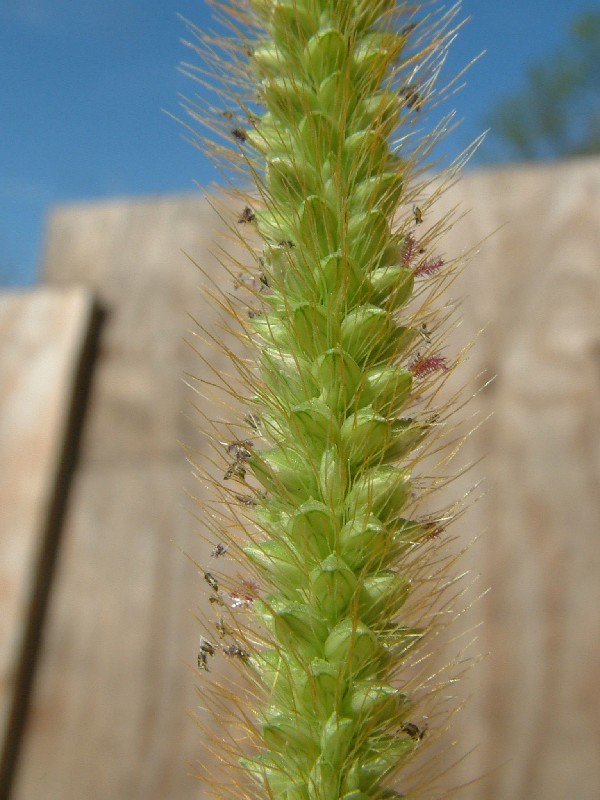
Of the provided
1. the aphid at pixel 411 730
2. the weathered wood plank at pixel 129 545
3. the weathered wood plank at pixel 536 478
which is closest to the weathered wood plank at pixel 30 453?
the weathered wood plank at pixel 129 545

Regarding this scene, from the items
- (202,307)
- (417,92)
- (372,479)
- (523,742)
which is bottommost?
(523,742)

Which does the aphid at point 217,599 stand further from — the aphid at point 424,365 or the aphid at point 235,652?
the aphid at point 424,365

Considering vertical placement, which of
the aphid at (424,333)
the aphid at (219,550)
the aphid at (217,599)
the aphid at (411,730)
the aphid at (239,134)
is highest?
the aphid at (239,134)

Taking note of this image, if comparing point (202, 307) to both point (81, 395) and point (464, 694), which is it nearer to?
point (81, 395)

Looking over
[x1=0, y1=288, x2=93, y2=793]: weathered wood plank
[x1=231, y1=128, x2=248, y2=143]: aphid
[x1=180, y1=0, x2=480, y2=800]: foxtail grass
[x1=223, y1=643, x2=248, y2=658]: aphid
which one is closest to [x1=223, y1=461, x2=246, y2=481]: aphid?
[x1=180, y1=0, x2=480, y2=800]: foxtail grass

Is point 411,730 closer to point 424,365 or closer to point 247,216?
point 424,365

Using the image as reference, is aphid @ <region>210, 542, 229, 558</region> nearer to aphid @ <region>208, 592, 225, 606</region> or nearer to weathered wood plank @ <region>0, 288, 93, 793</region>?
aphid @ <region>208, 592, 225, 606</region>

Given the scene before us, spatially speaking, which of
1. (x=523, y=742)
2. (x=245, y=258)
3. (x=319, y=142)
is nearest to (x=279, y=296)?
(x=319, y=142)
